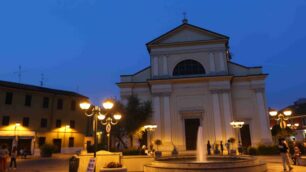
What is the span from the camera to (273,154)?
2455 centimetres

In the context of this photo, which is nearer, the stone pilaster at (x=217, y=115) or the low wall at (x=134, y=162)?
the low wall at (x=134, y=162)

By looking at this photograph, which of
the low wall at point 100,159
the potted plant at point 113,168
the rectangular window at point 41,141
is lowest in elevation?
the potted plant at point 113,168

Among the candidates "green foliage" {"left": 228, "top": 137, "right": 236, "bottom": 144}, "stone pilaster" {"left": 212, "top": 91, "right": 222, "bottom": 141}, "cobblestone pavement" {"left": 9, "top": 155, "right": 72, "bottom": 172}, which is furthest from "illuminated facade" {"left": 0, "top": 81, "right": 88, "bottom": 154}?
"green foliage" {"left": 228, "top": 137, "right": 236, "bottom": 144}

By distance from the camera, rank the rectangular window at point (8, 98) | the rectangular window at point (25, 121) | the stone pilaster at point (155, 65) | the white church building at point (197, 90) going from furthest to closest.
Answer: the rectangular window at point (25, 121) → the stone pilaster at point (155, 65) → the rectangular window at point (8, 98) → the white church building at point (197, 90)

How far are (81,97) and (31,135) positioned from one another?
9.75 metres

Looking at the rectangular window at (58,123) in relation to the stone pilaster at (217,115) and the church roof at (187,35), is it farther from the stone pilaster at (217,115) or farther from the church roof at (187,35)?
the stone pilaster at (217,115)

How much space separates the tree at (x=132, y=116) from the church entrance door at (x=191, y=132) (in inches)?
191

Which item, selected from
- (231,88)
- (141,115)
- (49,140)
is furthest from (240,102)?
(49,140)

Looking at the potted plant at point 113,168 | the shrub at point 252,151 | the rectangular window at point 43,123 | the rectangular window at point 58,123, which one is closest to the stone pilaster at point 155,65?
the shrub at point 252,151

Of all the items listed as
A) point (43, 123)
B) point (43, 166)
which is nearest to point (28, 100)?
point (43, 123)

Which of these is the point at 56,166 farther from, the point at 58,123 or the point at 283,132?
the point at 58,123

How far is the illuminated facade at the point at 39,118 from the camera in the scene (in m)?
30.6

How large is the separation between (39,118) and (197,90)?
2105 cm

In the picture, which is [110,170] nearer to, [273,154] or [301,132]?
[273,154]
